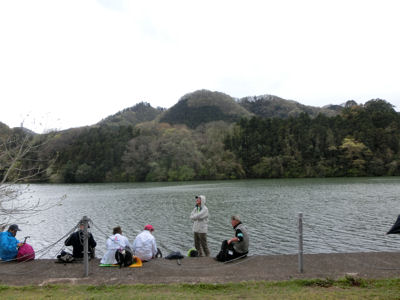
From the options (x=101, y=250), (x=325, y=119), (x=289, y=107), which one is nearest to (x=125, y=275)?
(x=101, y=250)

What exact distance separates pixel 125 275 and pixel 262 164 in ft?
273

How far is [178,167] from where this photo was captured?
3506 inches

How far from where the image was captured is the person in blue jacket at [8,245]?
8570 mm

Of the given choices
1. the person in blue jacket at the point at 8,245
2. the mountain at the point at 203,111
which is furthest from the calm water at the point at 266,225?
the mountain at the point at 203,111

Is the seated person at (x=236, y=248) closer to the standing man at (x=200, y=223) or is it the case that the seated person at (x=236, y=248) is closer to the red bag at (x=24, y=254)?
the standing man at (x=200, y=223)

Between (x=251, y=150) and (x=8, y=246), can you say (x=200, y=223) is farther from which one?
(x=251, y=150)

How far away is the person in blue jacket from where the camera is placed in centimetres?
857

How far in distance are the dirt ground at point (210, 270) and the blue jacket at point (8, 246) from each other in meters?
0.22

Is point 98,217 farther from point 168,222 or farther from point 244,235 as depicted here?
point 244,235

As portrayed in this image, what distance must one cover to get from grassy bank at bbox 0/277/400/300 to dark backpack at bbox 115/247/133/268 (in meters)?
1.61

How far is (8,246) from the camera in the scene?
8.59 m

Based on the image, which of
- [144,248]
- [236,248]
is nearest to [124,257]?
[144,248]

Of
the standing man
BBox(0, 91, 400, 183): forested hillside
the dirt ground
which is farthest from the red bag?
BBox(0, 91, 400, 183): forested hillside

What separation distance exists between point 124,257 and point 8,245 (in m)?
3.40
